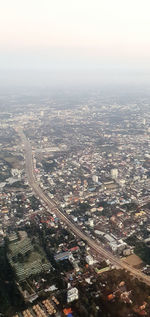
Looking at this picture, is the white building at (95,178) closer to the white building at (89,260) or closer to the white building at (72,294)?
the white building at (89,260)

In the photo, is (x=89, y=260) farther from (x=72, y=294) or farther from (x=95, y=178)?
(x=95, y=178)

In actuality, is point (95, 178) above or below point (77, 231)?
above

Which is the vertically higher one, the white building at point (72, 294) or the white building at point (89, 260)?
the white building at point (89, 260)

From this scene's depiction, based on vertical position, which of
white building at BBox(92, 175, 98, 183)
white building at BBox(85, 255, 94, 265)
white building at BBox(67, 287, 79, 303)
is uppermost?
white building at BBox(92, 175, 98, 183)

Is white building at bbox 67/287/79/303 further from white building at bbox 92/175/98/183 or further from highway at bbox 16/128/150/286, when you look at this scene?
white building at bbox 92/175/98/183

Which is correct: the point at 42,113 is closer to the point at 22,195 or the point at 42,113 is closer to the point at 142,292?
the point at 22,195

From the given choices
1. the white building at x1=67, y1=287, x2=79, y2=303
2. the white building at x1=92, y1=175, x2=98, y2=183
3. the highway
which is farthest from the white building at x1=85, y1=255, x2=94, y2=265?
the white building at x1=92, y1=175, x2=98, y2=183

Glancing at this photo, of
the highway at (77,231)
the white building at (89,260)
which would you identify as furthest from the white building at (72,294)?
the highway at (77,231)

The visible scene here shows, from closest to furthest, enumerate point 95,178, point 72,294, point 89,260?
point 72,294 → point 89,260 → point 95,178

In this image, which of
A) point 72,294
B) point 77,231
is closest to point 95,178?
point 77,231

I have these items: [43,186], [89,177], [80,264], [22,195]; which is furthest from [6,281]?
[89,177]

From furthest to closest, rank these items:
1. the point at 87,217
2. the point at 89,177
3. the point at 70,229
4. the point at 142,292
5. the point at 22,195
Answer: the point at 89,177 → the point at 22,195 → the point at 87,217 → the point at 70,229 → the point at 142,292
